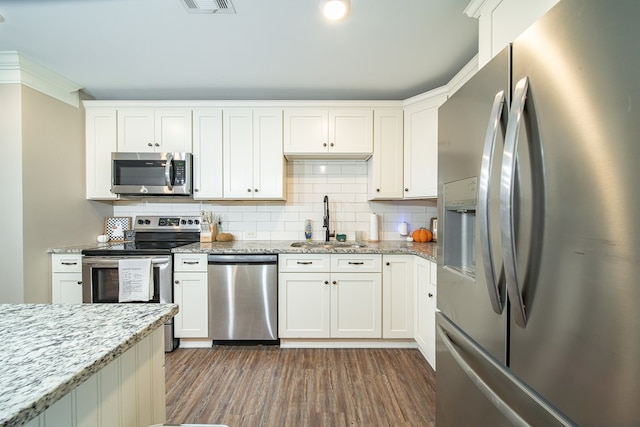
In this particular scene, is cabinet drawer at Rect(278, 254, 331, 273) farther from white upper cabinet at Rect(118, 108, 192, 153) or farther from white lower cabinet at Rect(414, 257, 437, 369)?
white upper cabinet at Rect(118, 108, 192, 153)

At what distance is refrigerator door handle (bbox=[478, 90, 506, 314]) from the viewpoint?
2.43ft

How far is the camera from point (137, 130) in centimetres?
261

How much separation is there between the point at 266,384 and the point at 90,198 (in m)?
2.54

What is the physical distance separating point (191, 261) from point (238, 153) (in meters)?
1.14

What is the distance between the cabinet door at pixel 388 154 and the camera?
8.53 ft

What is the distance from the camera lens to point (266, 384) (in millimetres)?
1871

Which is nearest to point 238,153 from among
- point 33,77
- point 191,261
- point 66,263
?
point 191,261

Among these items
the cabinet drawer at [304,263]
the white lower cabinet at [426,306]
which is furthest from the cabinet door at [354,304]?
the white lower cabinet at [426,306]

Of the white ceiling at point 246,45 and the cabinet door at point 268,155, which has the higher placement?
the white ceiling at point 246,45

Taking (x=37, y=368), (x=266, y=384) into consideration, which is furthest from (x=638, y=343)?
(x=266, y=384)

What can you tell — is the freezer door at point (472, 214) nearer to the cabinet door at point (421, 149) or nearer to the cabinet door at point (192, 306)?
the cabinet door at point (421, 149)

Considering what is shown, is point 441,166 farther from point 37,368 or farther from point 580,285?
point 37,368

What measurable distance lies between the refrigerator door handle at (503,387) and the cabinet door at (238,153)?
7.20ft

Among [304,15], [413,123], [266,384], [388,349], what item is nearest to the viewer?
[304,15]
